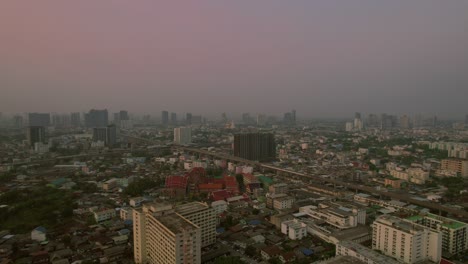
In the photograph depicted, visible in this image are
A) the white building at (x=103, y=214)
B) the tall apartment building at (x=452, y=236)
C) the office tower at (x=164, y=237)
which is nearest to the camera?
the office tower at (x=164, y=237)

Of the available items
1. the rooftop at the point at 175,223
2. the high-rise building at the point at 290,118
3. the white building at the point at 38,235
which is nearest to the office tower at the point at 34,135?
the white building at the point at 38,235

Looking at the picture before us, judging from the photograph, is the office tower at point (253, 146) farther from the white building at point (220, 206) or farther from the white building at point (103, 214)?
the white building at point (103, 214)

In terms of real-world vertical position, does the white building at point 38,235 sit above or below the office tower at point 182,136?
below

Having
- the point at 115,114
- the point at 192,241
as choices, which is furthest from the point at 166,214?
the point at 115,114

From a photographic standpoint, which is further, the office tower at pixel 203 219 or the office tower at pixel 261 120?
the office tower at pixel 261 120

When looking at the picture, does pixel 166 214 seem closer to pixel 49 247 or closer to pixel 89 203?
pixel 49 247

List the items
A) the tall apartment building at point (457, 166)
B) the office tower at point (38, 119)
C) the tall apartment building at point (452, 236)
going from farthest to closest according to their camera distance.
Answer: the office tower at point (38, 119) < the tall apartment building at point (457, 166) < the tall apartment building at point (452, 236)

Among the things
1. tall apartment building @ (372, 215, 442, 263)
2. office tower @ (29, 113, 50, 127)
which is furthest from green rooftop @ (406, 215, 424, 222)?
office tower @ (29, 113, 50, 127)
